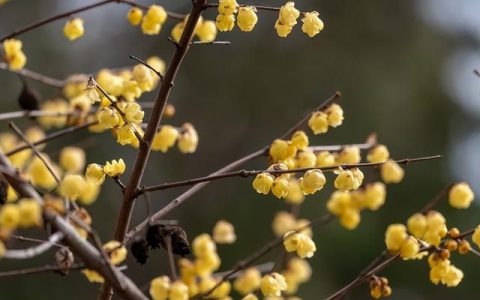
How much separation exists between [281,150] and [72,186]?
14.4 inches

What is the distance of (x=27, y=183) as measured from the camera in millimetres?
873

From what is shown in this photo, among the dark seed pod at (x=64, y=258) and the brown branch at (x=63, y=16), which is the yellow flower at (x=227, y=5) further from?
the dark seed pod at (x=64, y=258)

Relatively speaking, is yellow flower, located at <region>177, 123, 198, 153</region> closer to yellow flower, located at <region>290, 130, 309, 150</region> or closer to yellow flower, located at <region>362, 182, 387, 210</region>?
yellow flower, located at <region>290, 130, 309, 150</region>

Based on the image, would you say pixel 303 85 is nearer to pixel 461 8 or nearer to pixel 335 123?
pixel 461 8

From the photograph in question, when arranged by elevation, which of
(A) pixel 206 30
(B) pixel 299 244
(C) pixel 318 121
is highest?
(A) pixel 206 30

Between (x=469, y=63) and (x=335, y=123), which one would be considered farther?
(x=469, y=63)

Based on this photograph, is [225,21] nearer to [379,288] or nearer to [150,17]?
[150,17]

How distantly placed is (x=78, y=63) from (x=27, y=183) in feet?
15.4

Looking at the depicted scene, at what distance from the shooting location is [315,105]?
4359 millimetres

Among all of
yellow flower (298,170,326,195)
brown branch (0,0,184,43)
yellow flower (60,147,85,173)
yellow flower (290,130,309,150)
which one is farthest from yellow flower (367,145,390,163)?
yellow flower (60,147,85,173)

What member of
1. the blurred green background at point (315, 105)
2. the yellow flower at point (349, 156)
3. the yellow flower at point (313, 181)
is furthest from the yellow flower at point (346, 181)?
the blurred green background at point (315, 105)

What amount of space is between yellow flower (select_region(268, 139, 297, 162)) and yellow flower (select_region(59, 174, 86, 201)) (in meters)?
0.35

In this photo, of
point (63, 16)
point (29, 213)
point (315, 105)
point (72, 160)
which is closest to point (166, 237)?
point (72, 160)

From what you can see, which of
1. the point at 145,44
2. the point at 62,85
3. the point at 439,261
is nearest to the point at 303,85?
the point at 145,44
